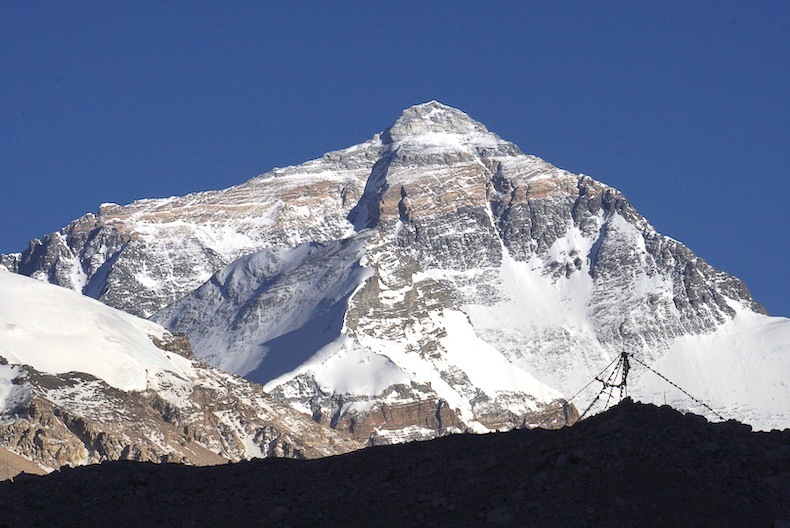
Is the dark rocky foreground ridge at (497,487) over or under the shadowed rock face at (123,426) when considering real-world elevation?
under

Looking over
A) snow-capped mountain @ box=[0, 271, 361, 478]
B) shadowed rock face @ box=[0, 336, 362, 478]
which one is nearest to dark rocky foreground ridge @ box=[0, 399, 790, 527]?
shadowed rock face @ box=[0, 336, 362, 478]

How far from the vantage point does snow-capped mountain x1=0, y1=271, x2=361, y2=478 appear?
15725 centimetres

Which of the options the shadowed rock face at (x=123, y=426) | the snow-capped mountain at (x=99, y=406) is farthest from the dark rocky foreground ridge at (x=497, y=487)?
the snow-capped mountain at (x=99, y=406)

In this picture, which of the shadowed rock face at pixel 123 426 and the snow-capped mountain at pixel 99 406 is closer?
the shadowed rock face at pixel 123 426

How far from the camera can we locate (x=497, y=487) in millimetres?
35562

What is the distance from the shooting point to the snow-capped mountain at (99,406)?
157250 millimetres

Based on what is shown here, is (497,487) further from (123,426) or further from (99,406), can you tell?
(99,406)

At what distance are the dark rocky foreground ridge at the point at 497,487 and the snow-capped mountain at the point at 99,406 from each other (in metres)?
108

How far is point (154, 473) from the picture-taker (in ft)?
131

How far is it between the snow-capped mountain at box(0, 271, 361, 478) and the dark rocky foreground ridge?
10763 cm

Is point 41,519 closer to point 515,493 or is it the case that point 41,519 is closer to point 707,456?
point 515,493

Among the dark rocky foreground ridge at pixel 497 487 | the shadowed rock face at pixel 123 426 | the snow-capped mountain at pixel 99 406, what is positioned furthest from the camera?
the snow-capped mountain at pixel 99 406

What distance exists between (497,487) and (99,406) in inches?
5578

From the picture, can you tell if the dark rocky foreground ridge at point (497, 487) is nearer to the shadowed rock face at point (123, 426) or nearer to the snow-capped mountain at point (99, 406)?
the shadowed rock face at point (123, 426)
